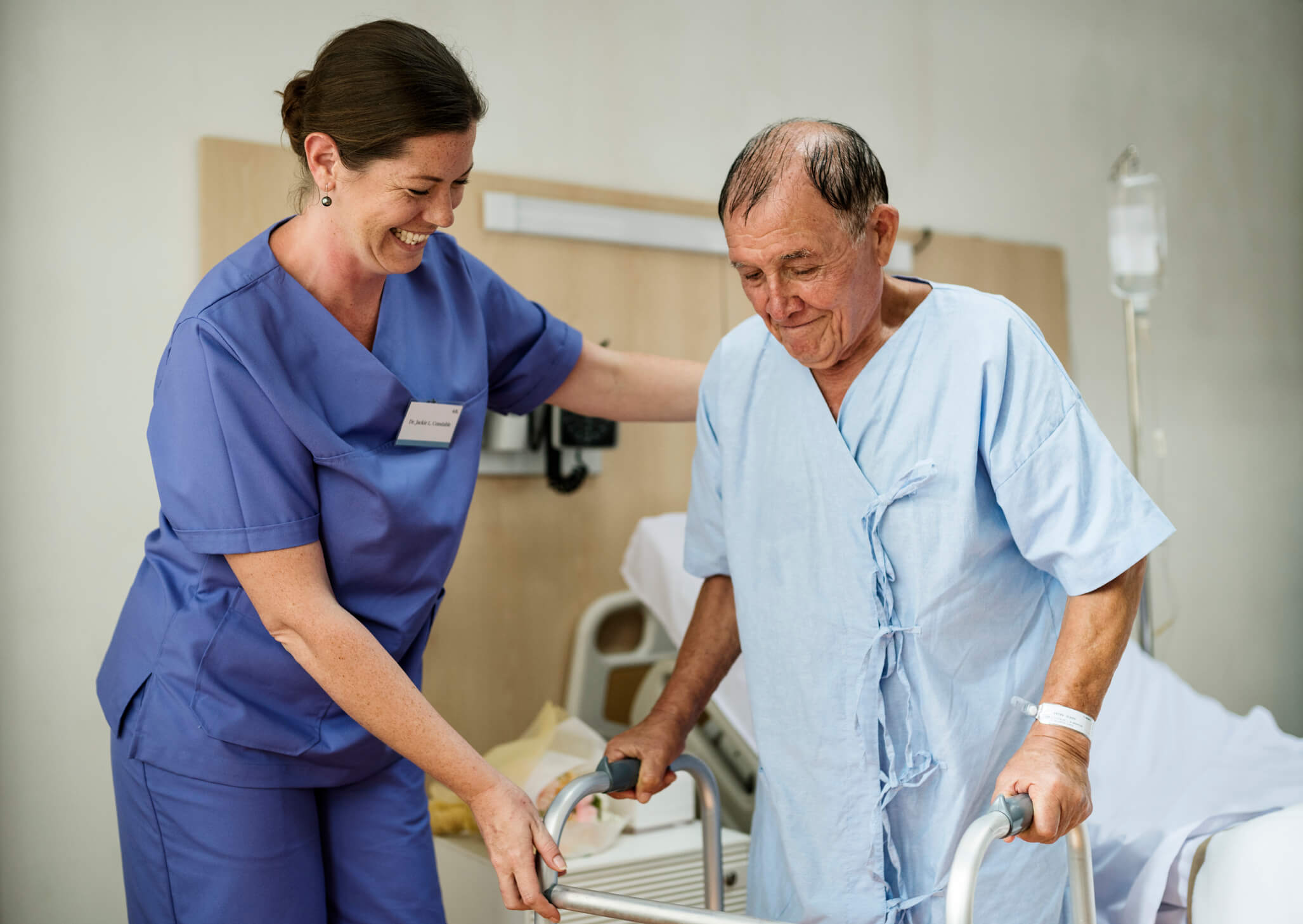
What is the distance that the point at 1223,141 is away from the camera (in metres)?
4.32

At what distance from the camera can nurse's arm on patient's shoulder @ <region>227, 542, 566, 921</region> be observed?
1.19 m

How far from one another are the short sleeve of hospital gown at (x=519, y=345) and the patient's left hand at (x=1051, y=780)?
0.91 meters

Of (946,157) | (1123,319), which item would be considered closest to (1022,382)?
(946,157)

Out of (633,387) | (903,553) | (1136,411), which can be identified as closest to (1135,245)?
(1136,411)

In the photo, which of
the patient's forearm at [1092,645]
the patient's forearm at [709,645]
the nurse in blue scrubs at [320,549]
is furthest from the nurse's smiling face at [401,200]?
the patient's forearm at [1092,645]

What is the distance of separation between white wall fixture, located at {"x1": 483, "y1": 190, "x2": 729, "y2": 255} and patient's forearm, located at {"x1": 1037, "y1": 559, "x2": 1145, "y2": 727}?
1911mm

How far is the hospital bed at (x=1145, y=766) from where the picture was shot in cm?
141

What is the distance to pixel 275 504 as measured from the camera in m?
1.22

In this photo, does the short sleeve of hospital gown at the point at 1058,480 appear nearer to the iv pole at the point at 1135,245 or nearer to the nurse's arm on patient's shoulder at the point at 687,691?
the nurse's arm on patient's shoulder at the point at 687,691

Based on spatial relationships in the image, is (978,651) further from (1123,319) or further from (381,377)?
(1123,319)

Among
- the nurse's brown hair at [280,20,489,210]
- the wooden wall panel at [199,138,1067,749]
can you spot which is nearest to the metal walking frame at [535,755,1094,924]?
the nurse's brown hair at [280,20,489,210]

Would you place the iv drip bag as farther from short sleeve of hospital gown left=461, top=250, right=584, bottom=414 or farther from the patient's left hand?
the patient's left hand

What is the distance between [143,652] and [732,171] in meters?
0.94

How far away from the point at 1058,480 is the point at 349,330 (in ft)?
2.88
